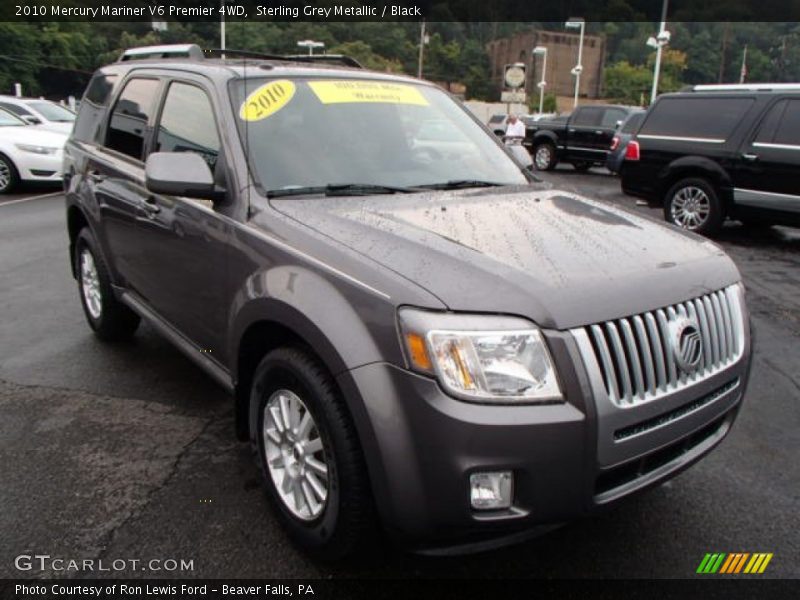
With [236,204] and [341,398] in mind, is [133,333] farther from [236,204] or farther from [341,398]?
[341,398]

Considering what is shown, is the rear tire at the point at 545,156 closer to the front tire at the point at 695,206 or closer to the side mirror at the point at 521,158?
the front tire at the point at 695,206

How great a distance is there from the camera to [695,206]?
894cm

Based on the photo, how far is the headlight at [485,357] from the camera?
196cm

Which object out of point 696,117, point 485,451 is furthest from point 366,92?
point 696,117

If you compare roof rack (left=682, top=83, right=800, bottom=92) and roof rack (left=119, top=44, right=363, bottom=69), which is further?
roof rack (left=682, top=83, right=800, bottom=92)

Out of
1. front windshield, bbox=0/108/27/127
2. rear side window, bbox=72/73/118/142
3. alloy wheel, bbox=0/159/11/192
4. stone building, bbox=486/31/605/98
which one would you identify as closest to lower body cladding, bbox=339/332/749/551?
rear side window, bbox=72/73/118/142

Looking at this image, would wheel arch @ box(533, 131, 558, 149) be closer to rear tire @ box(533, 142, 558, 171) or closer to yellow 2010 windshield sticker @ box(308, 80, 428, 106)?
rear tire @ box(533, 142, 558, 171)

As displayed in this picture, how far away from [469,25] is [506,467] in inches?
4136

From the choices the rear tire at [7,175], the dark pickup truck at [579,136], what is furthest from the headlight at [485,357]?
the dark pickup truck at [579,136]

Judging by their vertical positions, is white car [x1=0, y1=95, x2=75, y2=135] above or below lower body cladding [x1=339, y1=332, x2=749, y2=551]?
above

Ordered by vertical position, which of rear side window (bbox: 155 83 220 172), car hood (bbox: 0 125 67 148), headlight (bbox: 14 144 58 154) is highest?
rear side window (bbox: 155 83 220 172)

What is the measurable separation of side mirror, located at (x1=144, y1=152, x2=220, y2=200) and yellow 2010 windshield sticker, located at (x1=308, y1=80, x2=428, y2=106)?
2.50 ft

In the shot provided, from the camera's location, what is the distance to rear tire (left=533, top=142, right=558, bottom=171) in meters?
19.4

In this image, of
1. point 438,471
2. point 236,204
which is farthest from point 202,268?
point 438,471
